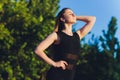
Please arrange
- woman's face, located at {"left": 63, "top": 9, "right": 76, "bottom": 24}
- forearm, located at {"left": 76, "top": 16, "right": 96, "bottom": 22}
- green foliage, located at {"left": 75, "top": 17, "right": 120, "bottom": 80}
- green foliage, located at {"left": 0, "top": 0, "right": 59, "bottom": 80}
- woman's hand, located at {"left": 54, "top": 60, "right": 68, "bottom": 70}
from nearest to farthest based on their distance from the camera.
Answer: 1. woman's hand, located at {"left": 54, "top": 60, "right": 68, "bottom": 70}
2. woman's face, located at {"left": 63, "top": 9, "right": 76, "bottom": 24}
3. forearm, located at {"left": 76, "top": 16, "right": 96, "bottom": 22}
4. green foliage, located at {"left": 0, "top": 0, "right": 59, "bottom": 80}
5. green foliage, located at {"left": 75, "top": 17, "right": 120, "bottom": 80}

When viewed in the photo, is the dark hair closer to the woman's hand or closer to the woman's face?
the woman's face

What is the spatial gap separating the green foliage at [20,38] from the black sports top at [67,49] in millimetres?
22371

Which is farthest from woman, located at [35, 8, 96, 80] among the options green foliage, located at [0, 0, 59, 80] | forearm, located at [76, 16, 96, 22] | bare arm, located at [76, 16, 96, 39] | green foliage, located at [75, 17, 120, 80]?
green foliage, located at [75, 17, 120, 80]

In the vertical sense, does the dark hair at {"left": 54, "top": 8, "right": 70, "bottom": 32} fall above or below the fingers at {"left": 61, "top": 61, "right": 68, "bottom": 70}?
above

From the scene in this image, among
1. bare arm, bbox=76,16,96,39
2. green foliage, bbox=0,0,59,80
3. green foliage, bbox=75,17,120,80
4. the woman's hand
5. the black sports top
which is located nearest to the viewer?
the woman's hand

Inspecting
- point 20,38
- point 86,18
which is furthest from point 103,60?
point 86,18

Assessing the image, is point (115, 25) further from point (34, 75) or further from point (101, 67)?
point (34, 75)

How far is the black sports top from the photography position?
582 centimetres

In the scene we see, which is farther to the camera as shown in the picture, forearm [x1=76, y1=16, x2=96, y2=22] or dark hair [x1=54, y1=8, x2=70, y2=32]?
forearm [x1=76, y1=16, x2=96, y2=22]

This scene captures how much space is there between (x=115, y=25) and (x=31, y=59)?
560 inches

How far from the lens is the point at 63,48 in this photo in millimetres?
5867

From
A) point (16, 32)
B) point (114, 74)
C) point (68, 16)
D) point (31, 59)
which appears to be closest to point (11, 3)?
point (16, 32)

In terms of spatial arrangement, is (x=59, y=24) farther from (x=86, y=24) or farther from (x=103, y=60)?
(x=103, y=60)

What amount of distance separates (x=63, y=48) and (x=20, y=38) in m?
25.0
